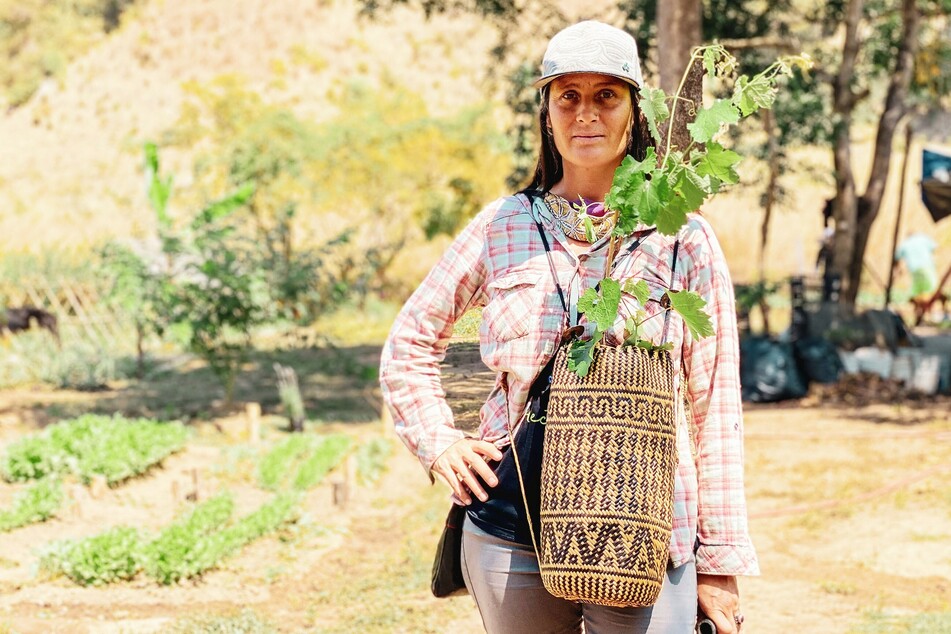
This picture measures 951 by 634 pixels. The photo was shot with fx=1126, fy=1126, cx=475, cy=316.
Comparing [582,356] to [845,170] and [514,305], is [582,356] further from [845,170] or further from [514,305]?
[845,170]

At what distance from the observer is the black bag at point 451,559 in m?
2.22

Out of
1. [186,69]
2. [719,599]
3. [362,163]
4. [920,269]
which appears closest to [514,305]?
[719,599]

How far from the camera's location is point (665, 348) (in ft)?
6.43

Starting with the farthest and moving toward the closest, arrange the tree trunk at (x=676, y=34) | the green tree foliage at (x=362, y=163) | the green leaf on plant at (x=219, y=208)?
1. the green tree foliage at (x=362, y=163)
2. the green leaf on plant at (x=219, y=208)
3. the tree trunk at (x=676, y=34)

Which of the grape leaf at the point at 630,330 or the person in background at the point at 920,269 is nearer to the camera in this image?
the grape leaf at the point at 630,330

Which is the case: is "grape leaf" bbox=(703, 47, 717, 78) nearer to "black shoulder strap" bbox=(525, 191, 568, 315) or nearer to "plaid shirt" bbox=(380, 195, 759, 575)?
"plaid shirt" bbox=(380, 195, 759, 575)

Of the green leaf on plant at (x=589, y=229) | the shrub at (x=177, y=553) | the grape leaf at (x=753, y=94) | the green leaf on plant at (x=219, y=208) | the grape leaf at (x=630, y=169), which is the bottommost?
the shrub at (x=177, y=553)

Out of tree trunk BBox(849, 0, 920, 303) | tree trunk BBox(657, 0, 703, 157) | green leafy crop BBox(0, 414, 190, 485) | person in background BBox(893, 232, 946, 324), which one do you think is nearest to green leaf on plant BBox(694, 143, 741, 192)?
green leafy crop BBox(0, 414, 190, 485)

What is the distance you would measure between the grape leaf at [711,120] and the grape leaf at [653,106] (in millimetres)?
57

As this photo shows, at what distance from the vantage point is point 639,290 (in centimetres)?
193

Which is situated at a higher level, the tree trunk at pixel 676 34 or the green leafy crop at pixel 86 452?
the tree trunk at pixel 676 34

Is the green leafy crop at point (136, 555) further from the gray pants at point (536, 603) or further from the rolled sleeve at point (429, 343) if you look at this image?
the gray pants at point (536, 603)

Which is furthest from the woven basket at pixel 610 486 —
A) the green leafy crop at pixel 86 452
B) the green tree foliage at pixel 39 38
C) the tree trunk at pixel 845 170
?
the green tree foliage at pixel 39 38

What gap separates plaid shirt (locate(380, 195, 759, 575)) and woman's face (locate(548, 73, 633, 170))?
0.14 m
